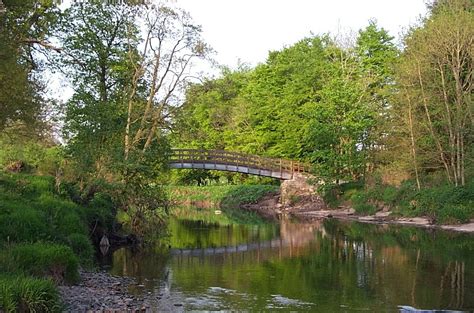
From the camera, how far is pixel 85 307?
1228cm

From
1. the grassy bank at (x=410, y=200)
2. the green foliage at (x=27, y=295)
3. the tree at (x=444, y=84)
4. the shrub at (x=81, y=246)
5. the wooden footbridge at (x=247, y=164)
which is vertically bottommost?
the green foliage at (x=27, y=295)

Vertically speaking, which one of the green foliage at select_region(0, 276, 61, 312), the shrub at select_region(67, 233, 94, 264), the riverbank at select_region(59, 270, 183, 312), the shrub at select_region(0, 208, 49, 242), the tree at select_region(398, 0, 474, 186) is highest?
the tree at select_region(398, 0, 474, 186)

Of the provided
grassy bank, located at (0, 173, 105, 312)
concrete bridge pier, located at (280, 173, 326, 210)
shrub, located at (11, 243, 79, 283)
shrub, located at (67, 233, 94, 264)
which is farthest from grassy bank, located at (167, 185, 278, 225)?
shrub, located at (11, 243, 79, 283)

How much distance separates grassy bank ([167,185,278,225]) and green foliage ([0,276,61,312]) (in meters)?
33.0

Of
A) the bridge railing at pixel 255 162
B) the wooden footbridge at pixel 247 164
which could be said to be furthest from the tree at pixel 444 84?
the wooden footbridge at pixel 247 164

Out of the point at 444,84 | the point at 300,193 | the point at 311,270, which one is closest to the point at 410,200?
the point at 444,84

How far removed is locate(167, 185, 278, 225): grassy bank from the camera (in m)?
47.1

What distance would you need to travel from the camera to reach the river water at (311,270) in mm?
14422

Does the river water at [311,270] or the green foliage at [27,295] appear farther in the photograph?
the river water at [311,270]

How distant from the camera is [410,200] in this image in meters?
36.4

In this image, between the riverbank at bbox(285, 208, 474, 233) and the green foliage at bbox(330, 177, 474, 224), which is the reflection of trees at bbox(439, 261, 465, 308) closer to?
the riverbank at bbox(285, 208, 474, 233)

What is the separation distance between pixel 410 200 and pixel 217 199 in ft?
85.6

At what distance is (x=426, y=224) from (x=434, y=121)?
6894 millimetres

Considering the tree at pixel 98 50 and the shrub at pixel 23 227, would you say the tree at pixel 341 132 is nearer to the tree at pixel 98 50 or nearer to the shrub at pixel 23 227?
the tree at pixel 98 50
